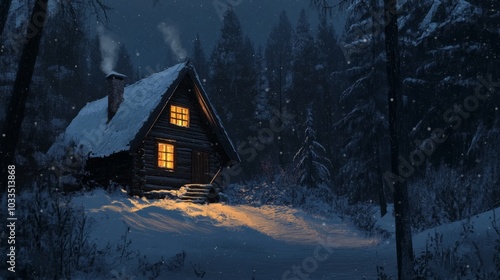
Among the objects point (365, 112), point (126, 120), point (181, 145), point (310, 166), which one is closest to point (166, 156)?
point (181, 145)

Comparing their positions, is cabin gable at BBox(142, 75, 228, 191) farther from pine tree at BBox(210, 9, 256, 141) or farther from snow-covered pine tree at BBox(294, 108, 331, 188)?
pine tree at BBox(210, 9, 256, 141)

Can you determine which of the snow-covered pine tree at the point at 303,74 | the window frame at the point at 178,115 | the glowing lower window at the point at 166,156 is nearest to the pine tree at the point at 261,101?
the snow-covered pine tree at the point at 303,74

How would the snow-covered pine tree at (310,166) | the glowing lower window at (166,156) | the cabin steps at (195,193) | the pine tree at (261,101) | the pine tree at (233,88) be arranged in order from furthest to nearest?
the pine tree at (261,101) < the pine tree at (233,88) < the snow-covered pine tree at (310,166) < the glowing lower window at (166,156) < the cabin steps at (195,193)

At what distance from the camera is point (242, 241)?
47.5 feet

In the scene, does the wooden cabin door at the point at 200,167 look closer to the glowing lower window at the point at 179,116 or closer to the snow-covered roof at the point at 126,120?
the snow-covered roof at the point at 126,120

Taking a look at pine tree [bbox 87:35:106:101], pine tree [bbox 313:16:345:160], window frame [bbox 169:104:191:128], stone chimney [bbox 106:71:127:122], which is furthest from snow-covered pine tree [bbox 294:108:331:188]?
pine tree [bbox 87:35:106:101]

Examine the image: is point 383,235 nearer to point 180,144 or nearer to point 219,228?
point 219,228

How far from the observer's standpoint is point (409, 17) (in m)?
28.0

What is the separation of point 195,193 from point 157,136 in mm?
3377

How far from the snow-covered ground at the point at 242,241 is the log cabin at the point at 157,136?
4022 mm

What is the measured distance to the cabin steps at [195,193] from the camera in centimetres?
2375

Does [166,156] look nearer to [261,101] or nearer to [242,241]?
[242,241]

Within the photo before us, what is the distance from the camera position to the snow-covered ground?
Result: 987cm

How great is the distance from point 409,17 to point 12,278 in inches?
1021
